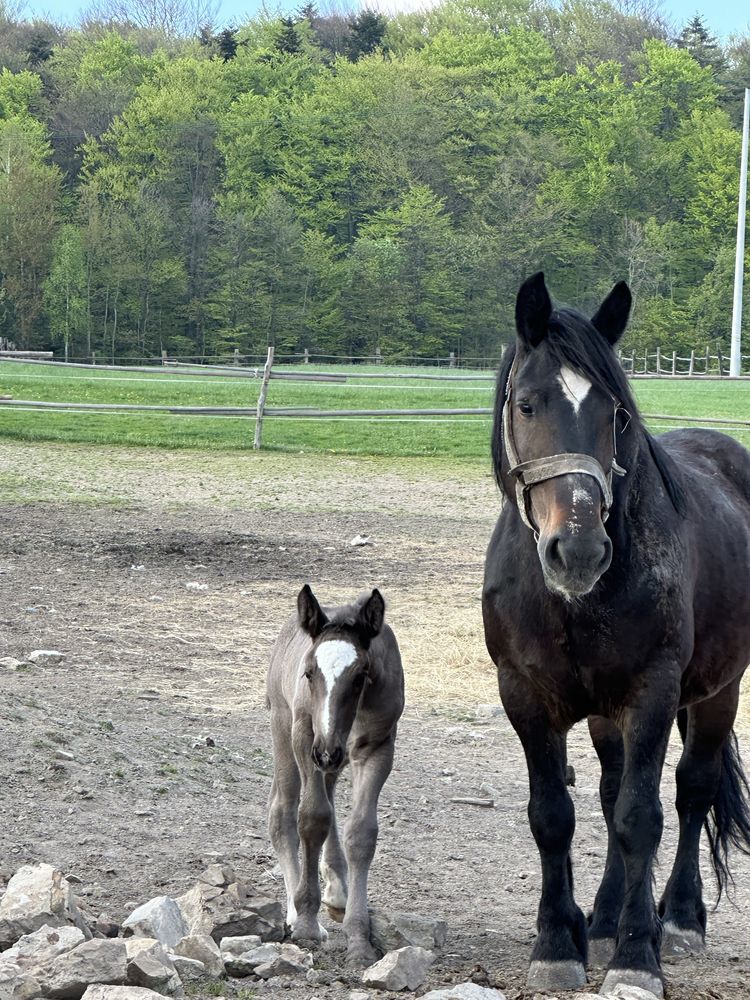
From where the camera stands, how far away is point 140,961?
3305 millimetres

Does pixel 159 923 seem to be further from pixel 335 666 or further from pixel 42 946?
pixel 335 666

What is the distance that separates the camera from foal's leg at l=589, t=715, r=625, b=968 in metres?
4.37

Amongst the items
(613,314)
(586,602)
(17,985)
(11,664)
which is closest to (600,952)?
(586,602)

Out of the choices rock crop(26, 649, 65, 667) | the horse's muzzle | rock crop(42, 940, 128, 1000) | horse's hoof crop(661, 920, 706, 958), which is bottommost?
horse's hoof crop(661, 920, 706, 958)

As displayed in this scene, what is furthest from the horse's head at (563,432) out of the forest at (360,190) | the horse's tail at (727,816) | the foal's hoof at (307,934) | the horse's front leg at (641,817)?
the forest at (360,190)

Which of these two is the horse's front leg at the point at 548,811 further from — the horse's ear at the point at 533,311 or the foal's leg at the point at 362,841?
the horse's ear at the point at 533,311

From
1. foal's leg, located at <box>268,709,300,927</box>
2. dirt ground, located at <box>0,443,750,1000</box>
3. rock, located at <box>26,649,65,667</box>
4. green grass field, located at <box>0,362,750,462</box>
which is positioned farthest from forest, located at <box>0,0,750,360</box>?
foal's leg, located at <box>268,709,300,927</box>

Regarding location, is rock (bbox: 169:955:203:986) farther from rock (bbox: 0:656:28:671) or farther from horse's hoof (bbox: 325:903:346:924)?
rock (bbox: 0:656:28:671)

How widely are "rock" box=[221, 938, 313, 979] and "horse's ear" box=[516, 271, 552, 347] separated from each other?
6.71 feet

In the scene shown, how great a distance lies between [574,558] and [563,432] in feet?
1.48

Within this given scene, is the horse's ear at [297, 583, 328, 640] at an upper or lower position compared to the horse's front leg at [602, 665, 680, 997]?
upper

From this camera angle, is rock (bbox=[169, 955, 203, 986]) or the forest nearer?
rock (bbox=[169, 955, 203, 986])

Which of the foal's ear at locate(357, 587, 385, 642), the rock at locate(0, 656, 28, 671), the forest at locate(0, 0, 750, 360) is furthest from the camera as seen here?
Result: the forest at locate(0, 0, 750, 360)

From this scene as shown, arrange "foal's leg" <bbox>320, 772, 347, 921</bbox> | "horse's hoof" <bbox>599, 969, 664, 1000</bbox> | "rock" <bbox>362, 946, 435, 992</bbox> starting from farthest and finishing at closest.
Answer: "foal's leg" <bbox>320, 772, 347, 921</bbox> < "horse's hoof" <bbox>599, 969, 664, 1000</bbox> < "rock" <bbox>362, 946, 435, 992</bbox>
